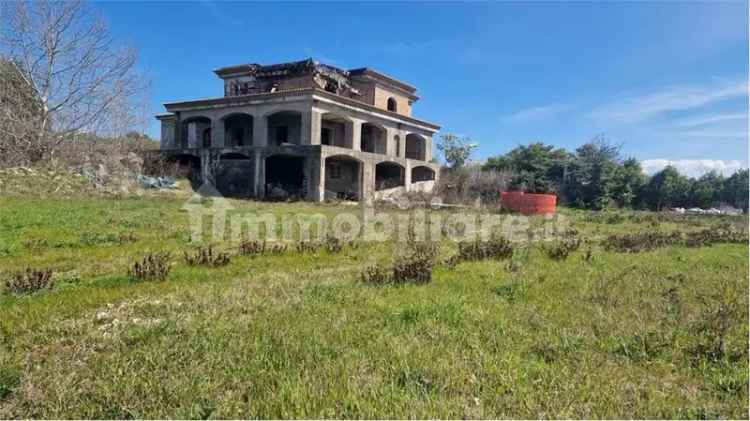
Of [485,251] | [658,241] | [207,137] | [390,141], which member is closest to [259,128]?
[207,137]

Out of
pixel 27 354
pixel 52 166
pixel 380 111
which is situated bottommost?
pixel 27 354

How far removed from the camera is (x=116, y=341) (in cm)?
323

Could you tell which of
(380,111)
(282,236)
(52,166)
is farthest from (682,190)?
(52,166)

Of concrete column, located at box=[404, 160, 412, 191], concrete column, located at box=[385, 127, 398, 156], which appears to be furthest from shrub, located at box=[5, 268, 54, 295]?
concrete column, located at box=[385, 127, 398, 156]

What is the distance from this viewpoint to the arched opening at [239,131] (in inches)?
1220

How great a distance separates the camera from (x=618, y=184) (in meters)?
34.3

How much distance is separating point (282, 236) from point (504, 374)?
25.0 ft

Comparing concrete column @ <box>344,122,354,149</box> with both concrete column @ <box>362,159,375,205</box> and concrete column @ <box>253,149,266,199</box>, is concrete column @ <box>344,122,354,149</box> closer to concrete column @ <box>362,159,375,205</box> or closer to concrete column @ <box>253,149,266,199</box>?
concrete column @ <box>362,159,375,205</box>

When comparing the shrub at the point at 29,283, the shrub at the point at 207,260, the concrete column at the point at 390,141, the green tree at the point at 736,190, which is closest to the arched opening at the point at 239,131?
the concrete column at the point at 390,141

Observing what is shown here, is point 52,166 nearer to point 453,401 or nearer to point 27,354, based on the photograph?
point 27,354

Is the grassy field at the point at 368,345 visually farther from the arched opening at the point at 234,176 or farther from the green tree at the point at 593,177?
the green tree at the point at 593,177

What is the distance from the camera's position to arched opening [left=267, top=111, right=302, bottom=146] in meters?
29.7

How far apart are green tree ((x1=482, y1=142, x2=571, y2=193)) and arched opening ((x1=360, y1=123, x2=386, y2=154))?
39.7ft

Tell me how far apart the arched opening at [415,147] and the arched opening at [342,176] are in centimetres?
764
